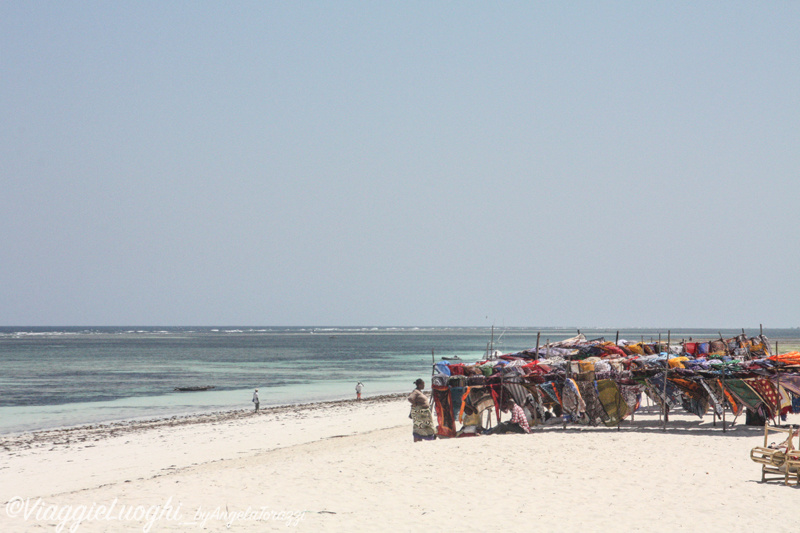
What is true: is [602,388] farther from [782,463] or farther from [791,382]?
[782,463]

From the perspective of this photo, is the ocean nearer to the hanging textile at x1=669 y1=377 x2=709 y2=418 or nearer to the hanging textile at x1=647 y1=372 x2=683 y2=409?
the hanging textile at x1=647 y1=372 x2=683 y2=409

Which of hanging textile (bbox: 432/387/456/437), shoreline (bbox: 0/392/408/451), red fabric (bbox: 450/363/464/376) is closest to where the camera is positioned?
hanging textile (bbox: 432/387/456/437)

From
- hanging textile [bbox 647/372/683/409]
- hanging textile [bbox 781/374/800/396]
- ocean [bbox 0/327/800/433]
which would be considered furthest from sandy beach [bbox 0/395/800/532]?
ocean [bbox 0/327/800/433]

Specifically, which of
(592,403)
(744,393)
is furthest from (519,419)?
(744,393)

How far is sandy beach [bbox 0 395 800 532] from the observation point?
368 inches

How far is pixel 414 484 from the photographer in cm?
1153

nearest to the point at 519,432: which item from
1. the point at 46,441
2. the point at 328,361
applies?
the point at 46,441

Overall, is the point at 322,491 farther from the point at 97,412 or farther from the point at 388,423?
the point at 97,412

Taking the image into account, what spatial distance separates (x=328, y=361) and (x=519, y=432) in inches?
1824

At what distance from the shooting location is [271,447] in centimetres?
1859

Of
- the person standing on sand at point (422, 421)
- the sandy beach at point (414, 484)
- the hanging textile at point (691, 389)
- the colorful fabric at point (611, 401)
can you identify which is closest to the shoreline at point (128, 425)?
the sandy beach at point (414, 484)

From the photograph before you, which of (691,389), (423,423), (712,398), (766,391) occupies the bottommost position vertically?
(423,423)

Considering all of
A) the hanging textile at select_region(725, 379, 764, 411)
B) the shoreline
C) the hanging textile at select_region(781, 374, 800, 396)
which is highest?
the hanging textile at select_region(781, 374, 800, 396)

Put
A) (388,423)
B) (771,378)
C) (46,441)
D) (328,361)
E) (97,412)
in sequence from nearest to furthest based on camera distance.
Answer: (771,378)
(46,441)
(388,423)
(97,412)
(328,361)
